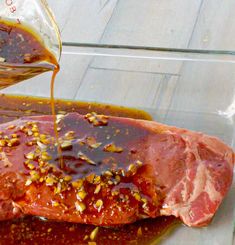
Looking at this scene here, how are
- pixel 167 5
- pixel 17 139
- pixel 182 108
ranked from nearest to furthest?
pixel 17 139 → pixel 182 108 → pixel 167 5

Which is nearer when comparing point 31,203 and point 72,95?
point 31,203

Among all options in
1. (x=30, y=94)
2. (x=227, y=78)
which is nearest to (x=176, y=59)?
(x=227, y=78)

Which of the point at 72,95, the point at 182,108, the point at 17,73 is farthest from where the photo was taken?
the point at 72,95

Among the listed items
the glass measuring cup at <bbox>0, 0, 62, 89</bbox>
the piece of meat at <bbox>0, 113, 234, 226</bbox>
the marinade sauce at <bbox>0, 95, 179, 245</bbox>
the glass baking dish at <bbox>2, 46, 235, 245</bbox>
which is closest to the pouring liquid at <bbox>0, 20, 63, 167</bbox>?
the glass measuring cup at <bbox>0, 0, 62, 89</bbox>

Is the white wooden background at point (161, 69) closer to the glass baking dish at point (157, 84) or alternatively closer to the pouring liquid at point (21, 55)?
the glass baking dish at point (157, 84)

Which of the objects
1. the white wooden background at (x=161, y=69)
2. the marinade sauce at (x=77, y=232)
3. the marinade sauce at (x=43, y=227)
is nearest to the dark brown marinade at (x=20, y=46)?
the marinade sauce at (x=43, y=227)

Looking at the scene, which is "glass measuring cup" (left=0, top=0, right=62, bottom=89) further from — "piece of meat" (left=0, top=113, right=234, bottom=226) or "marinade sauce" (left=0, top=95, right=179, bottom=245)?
"marinade sauce" (left=0, top=95, right=179, bottom=245)

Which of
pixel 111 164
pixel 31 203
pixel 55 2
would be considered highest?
pixel 111 164

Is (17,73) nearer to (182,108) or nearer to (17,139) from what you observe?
(17,139)

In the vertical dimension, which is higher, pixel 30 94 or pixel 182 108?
pixel 182 108
